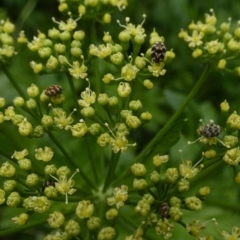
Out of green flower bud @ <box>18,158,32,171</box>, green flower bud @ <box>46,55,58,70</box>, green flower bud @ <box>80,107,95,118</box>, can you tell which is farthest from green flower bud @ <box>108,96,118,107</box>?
green flower bud @ <box>18,158,32,171</box>

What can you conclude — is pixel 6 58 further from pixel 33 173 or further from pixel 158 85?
pixel 158 85

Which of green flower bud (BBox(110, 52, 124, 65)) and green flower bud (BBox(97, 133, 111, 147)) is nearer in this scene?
green flower bud (BBox(97, 133, 111, 147))

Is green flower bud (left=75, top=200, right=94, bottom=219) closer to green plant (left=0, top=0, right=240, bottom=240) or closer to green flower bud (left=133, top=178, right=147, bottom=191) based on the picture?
green plant (left=0, top=0, right=240, bottom=240)

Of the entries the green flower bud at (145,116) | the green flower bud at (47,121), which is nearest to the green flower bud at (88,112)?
the green flower bud at (47,121)

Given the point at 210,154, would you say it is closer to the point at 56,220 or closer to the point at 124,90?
the point at 124,90

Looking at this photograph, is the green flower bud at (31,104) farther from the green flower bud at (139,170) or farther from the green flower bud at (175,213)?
the green flower bud at (175,213)

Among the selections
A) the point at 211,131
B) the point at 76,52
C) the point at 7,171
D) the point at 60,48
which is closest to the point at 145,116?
the point at 211,131

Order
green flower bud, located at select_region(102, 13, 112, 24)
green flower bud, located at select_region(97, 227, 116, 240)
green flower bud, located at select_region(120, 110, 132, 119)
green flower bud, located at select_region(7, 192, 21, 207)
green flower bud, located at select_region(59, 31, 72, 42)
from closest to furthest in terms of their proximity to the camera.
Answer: green flower bud, located at select_region(97, 227, 116, 240) → green flower bud, located at select_region(7, 192, 21, 207) → green flower bud, located at select_region(120, 110, 132, 119) → green flower bud, located at select_region(59, 31, 72, 42) → green flower bud, located at select_region(102, 13, 112, 24)

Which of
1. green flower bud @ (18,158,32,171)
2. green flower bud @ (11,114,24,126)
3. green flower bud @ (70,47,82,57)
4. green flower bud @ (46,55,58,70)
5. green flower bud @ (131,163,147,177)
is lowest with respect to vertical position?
green flower bud @ (131,163,147,177)
